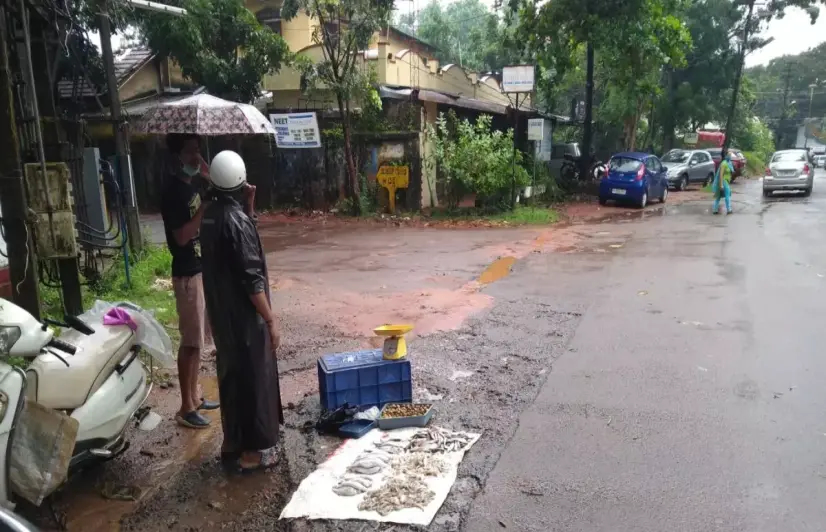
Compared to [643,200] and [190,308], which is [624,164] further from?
[190,308]

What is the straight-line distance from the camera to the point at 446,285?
8883 mm

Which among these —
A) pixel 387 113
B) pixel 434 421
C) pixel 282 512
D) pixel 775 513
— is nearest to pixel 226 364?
pixel 282 512

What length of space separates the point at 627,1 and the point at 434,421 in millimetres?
17262

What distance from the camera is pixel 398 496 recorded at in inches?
134

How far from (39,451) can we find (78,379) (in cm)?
40

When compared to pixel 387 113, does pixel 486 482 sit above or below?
below

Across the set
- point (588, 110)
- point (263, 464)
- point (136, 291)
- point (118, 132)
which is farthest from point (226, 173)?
point (588, 110)

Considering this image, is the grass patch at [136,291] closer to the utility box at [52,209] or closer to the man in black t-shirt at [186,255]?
the utility box at [52,209]

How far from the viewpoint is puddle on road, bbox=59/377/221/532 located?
339 cm

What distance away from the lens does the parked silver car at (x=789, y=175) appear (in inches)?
811

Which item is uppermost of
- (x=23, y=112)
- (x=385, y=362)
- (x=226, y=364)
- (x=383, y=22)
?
(x=383, y=22)

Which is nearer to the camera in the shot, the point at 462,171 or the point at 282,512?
the point at 282,512

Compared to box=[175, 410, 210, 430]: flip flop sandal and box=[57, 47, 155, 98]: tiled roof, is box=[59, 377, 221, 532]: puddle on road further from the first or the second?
box=[57, 47, 155, 98]: tiled roof

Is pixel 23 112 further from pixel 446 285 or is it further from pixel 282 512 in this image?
pixel 446 285
